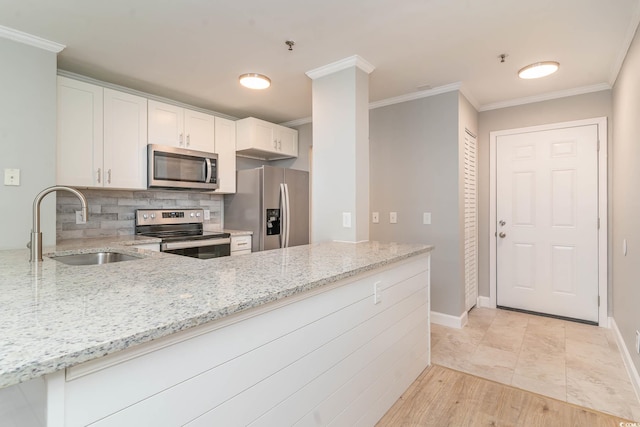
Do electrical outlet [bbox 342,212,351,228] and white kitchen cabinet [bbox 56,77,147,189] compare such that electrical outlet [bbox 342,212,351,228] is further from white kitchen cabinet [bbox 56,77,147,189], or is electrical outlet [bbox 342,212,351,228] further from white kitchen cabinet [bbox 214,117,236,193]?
white kitchen cabinet [bbox 56,77,147,189]

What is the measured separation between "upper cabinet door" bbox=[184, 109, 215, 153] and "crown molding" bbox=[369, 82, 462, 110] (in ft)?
5.98

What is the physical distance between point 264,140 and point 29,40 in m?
2.14

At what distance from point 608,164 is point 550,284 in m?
1.30

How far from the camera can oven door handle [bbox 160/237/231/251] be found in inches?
112

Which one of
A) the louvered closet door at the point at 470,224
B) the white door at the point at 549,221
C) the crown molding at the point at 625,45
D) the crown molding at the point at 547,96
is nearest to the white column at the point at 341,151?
the louvered closet door at the point at 470,224

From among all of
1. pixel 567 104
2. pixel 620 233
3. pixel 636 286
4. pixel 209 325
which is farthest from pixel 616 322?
pixel 209 325

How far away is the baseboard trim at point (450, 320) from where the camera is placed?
121 inches

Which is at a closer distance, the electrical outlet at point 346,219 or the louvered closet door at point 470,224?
the electrical outlet at point 346,219

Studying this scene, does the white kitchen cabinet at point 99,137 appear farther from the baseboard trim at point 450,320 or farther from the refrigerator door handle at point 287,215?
the baseboard trim at point 450,320

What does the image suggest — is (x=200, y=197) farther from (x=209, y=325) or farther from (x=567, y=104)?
(x=567, y=104)

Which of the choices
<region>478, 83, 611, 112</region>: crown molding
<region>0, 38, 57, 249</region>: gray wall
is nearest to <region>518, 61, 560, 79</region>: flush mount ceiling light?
<region>478, 83, 611, 112</region>: crown molding

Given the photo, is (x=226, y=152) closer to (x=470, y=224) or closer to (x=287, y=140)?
(x=287, y=140)

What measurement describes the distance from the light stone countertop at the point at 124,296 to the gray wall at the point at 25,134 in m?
0.43

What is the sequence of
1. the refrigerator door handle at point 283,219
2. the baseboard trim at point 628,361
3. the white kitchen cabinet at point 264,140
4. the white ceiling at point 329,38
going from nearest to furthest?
1. the white ceiling at point 329,38
2. the baseboard trim at point 628,361
3. the refrigerator door handle at point 283,219
4. the white kitchen cabinet at point 264,140
